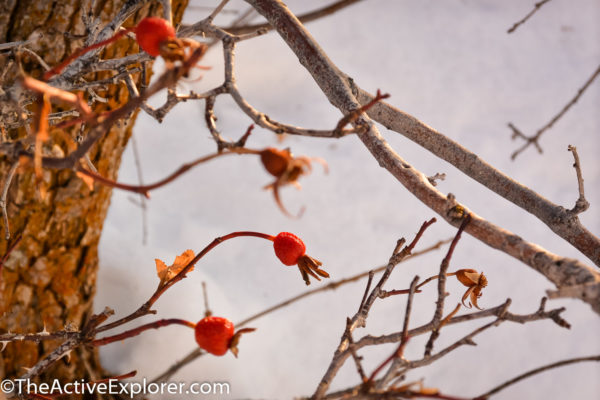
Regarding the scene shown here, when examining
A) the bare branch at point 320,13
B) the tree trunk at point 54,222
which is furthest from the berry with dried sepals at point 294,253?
the bare branch at point 320,13

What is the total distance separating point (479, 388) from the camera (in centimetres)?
123

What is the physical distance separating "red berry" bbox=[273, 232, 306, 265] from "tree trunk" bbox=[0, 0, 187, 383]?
494mm

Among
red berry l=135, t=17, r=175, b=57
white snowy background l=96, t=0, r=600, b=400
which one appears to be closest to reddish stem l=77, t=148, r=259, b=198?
red berry l=135, t=17, r=175, b=57

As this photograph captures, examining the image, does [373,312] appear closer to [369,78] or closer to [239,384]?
[239,384]

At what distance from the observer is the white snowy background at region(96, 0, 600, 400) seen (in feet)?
3.86

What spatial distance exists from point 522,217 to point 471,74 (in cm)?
51

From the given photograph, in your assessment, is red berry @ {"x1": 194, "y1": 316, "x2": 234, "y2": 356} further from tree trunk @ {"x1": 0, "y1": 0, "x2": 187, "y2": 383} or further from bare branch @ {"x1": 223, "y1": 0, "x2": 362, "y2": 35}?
bare branch @ {"x1": 223, "y1": 0, "x2": 362, "y2": 35}

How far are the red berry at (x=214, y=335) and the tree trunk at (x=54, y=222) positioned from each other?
491 millimetres

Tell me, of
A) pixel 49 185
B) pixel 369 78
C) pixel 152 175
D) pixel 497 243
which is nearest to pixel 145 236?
pixel 152 175

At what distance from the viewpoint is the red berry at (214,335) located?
0.38 meters

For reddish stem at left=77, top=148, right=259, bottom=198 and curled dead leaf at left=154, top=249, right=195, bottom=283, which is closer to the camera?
reddish stem at left=77, top=148, right=259, bottom=198

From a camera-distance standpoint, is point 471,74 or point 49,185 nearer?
point 49,185

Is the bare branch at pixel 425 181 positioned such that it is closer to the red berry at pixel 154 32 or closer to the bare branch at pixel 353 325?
the bare branch at pixel 353 325

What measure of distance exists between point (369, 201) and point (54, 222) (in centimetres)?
86
